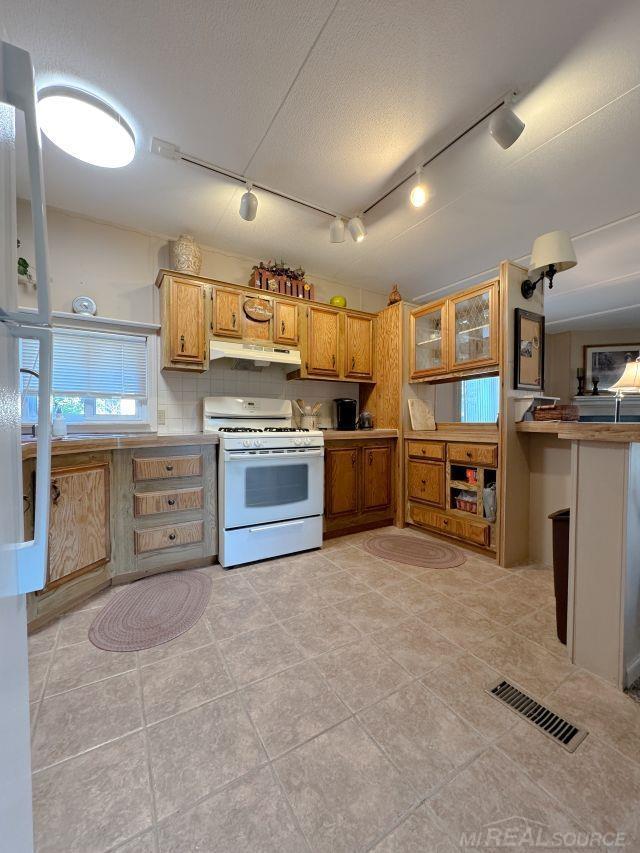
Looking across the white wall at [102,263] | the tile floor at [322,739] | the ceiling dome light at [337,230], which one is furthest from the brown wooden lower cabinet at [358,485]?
the white wall at [102,263]

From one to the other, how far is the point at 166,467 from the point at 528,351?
2.80m

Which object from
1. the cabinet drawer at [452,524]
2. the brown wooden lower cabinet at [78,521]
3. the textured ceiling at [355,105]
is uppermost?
the textured ceiling at [355,105]

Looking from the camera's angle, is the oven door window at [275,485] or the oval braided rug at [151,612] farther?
the oven door window at [275,485]

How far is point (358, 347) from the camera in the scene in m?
A: 3.46

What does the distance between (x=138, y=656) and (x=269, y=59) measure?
8.97 feet

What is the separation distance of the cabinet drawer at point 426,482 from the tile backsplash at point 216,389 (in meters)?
1.05

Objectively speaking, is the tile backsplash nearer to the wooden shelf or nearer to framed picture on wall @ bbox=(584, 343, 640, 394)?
the wooden shelf

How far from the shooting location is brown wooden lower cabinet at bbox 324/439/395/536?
295cm

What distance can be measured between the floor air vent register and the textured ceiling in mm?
2639

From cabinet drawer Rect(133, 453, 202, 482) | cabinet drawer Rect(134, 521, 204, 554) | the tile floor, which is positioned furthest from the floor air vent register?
cabinet drawer Rect(133, 453, 202, 482)

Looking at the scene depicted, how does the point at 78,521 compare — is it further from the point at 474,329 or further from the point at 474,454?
the point at 474,329

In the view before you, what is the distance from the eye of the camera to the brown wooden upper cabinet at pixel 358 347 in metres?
3.39

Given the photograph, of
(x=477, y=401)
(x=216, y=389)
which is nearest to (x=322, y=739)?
(x=216, y=389)

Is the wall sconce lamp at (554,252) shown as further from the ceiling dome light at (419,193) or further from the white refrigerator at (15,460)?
the white refrigerator at (15,460)
